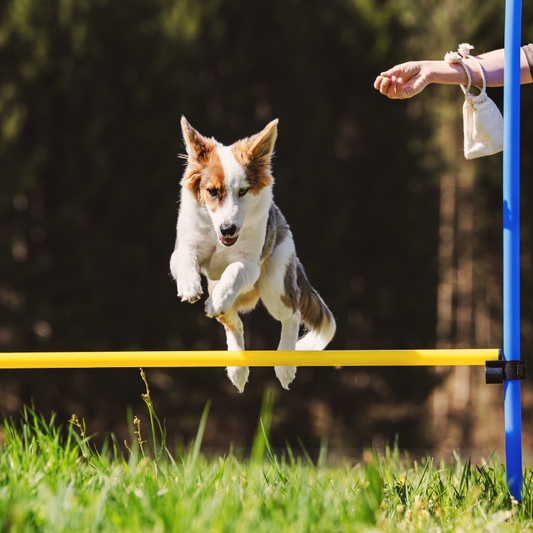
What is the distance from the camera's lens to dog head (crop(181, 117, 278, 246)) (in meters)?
2.72

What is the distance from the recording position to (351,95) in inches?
405

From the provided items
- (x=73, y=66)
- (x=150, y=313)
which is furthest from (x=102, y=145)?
(x=150, y=313)

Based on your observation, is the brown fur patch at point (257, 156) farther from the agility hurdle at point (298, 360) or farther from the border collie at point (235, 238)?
the agility hurdle at point (298, 360)

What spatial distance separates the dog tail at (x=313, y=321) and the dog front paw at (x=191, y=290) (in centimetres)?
89

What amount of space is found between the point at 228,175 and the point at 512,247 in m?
1.29

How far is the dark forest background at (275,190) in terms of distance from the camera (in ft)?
29.7

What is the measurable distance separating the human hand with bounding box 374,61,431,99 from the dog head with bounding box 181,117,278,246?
58cm

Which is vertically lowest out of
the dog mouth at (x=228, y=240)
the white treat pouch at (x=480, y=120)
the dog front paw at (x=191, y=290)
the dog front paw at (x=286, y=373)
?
the dog front paw at (x=286, y=373)

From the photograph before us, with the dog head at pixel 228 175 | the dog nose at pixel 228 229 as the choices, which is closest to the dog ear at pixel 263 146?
the dog head at pixel 228 175

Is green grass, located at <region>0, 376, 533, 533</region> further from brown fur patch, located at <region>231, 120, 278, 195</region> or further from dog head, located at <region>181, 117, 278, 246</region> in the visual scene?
brown fur patch, located at <region>231, 120, 278, 195</region>

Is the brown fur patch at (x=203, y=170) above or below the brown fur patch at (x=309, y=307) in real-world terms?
above

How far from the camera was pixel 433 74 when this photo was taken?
9.49 feet

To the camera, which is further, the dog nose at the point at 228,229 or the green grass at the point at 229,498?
the dog nose at the point at 228,229

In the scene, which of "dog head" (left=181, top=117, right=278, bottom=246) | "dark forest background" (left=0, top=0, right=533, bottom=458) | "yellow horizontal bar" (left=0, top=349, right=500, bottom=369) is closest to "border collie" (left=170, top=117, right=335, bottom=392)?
"dog head" (left=181, top=117, right=278, bottom=246)
